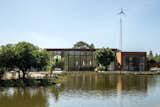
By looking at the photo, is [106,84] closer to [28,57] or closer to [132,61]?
[28,57]

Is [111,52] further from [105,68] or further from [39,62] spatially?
[39,62]

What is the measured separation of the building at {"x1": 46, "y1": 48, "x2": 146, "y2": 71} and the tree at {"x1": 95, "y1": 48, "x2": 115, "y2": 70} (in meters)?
3.69

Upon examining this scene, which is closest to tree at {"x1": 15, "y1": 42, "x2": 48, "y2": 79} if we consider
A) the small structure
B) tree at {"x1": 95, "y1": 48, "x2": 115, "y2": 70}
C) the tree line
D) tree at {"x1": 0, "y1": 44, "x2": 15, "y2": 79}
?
the tree line

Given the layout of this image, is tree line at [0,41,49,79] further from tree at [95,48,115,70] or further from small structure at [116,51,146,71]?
small structure at [116,51,146,71]

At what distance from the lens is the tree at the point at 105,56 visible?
86.1m

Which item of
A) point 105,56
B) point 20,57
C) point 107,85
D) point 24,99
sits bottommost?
point 24,99

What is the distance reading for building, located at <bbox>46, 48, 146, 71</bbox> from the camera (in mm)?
89250

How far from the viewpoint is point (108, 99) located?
2934 centimetres

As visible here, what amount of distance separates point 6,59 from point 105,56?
153 feet

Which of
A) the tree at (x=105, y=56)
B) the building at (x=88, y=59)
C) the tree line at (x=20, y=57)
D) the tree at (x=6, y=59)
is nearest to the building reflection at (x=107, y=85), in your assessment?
the tree line at (x=20, y=57)

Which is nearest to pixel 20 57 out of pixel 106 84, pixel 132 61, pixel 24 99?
pixel 106 84

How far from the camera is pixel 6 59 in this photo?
42.2m

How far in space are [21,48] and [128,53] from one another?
164 feet

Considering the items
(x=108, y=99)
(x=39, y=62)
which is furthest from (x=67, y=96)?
(x=39, y=62)
